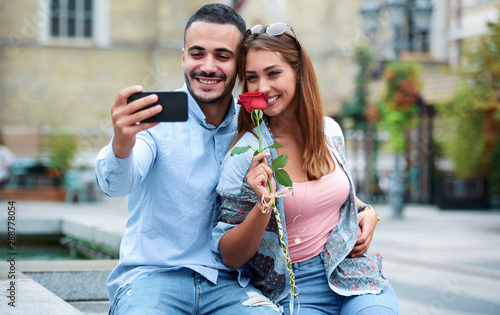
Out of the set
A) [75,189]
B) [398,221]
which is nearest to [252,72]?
[398,221]

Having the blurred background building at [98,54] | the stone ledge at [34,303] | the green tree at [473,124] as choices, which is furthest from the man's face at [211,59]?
the blurred background building at [98,54]

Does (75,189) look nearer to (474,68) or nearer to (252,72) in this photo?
(474,68)

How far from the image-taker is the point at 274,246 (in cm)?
267

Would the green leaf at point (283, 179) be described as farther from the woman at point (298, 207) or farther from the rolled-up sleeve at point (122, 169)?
the rolled-up sleeve at point (122, 169)

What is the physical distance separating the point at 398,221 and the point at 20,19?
18403 millimetres

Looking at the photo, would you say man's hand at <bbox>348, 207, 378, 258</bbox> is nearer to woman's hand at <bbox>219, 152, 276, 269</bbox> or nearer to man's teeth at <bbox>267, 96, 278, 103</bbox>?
→ woman's hand at <bbox>219, 152, 276, 269</bbox>

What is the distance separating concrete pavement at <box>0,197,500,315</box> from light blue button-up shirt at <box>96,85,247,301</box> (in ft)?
2.02

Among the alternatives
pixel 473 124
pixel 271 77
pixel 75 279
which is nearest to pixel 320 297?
pixel 271 77

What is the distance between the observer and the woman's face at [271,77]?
2725mm

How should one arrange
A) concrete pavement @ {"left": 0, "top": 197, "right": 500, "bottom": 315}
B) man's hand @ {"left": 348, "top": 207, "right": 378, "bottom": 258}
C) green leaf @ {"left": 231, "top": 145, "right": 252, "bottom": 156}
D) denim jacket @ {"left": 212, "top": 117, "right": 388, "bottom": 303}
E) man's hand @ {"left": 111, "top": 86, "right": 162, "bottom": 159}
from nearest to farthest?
man's hand @ {"left": 111, "top": 86, "right": 162, "bottom": 159}, green leaf @ {"left": 231, "top": 145, "right": 252, "bottom": 156}, denim jacket @ {"left": 212, "top": 117, "right": 388, "bottom": 303}, man's hand @ {"left": 348, "top": 207, "right": 378, "bottom": 258}, concrete pavement @ {"left": 0, "top": 197, "right": 500, "bottom": 315}

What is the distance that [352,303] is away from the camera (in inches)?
105

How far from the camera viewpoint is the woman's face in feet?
8.94

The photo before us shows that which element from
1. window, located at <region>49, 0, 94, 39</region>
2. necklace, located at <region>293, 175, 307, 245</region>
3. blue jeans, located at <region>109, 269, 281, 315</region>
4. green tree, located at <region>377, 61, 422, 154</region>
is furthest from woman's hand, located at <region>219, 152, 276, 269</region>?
window, located at <region>49, 0, 94, 39</region>

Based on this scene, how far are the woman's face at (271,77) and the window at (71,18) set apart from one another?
25715 mm
